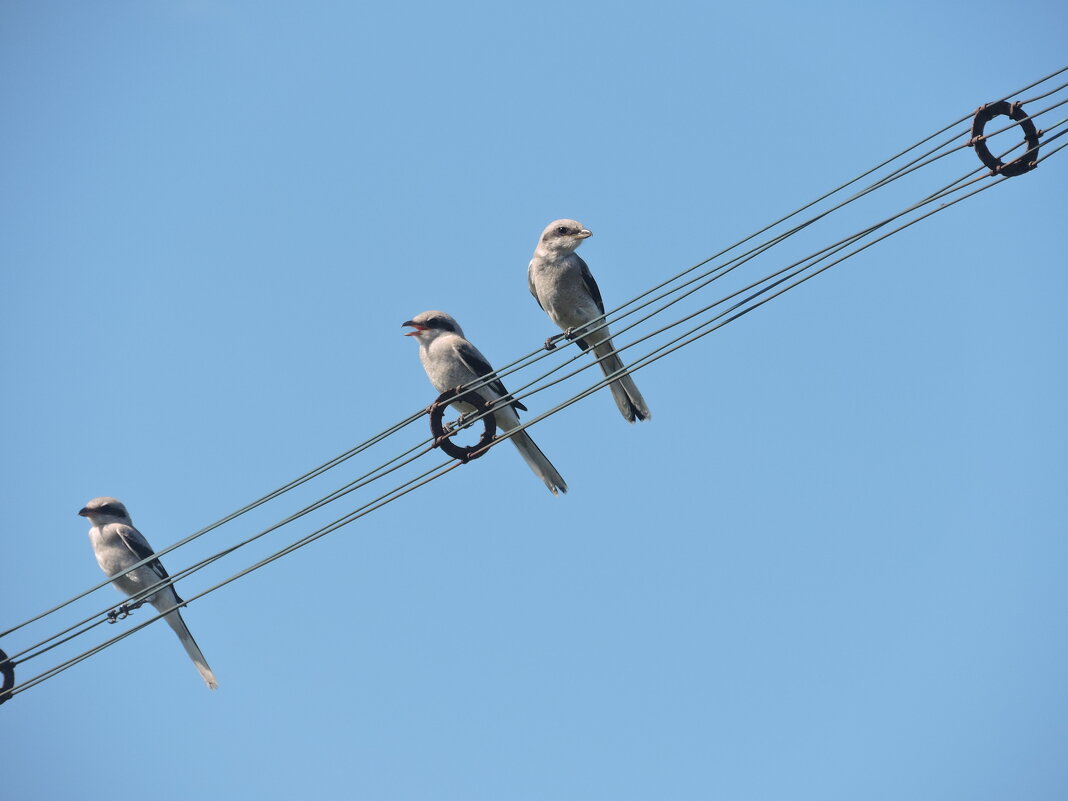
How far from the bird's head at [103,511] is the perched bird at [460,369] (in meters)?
5.00

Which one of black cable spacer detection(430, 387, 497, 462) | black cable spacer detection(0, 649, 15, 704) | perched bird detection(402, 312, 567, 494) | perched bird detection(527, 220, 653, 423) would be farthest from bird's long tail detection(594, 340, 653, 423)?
black cable spacer detection(0, 649, 15, 704)

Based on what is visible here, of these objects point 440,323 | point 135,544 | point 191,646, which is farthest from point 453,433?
point 135,544

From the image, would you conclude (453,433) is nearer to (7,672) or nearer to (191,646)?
(7,672)

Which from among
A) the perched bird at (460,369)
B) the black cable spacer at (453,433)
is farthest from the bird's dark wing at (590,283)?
the black cable spacer at (453,433)

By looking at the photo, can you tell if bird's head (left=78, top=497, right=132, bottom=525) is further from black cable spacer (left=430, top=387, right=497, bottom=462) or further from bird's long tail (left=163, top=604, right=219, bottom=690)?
black cable spacer (left=430, top=387, right=497, bottom=462)

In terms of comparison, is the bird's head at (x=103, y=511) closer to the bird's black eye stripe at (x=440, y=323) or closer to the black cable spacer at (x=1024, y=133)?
the bird's black eye stripe at (x=440, y=323)

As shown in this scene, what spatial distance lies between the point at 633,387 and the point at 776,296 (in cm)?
526

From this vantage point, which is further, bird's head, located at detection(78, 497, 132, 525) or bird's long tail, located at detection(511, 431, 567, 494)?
bird's head, located at detection(78, 497, 132, 525)

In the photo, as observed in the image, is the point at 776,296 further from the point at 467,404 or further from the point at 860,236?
the point at 467,404

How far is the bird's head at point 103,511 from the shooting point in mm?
14031

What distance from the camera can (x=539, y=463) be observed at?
10.9 m

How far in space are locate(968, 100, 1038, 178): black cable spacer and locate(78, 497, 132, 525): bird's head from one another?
35.6 feet

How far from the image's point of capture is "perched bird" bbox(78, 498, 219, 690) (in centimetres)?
1361

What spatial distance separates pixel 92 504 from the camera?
14047 millimetres
